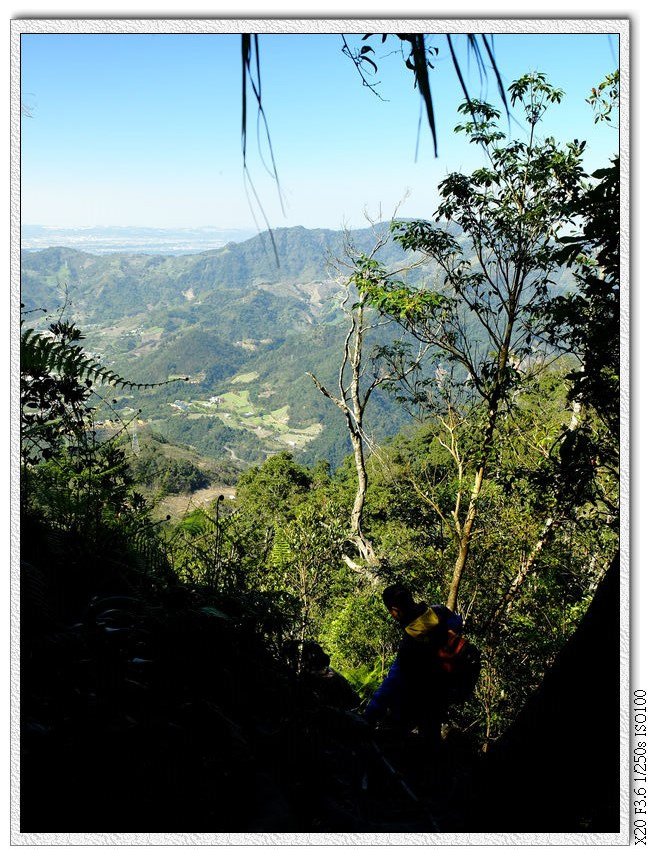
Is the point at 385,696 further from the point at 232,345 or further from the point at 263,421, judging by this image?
the point at 232,345

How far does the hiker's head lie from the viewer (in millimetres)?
2854

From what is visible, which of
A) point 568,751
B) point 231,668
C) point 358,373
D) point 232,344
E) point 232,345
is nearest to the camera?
point 568,751

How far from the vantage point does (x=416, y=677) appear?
286 centimetres

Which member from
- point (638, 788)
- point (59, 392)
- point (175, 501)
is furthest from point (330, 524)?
point (638, 788)

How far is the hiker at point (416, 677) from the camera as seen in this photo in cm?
277

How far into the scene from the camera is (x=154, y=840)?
1.62 meters

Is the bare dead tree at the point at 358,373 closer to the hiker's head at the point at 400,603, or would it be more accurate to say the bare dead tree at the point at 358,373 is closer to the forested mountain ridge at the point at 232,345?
the hiker's head at the point at 400,603

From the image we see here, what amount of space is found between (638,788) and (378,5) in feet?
8.62

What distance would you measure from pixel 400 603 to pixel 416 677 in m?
0.35

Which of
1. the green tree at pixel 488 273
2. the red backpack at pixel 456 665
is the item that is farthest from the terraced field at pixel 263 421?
the red backpack at pixel 456 665

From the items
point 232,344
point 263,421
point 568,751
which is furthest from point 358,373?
point 232,344

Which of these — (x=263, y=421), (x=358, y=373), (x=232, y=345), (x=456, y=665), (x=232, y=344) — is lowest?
(x=456, y=665)

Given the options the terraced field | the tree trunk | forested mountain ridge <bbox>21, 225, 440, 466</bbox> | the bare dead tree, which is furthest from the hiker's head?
the terraced field
